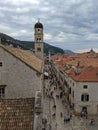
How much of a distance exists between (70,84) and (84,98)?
700cm

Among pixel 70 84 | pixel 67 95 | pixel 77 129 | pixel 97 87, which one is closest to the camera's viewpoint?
pixel 77 129

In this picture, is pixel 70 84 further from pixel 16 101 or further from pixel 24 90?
pixel 16 101

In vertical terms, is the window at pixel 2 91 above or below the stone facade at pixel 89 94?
above

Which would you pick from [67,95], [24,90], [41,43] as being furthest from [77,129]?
[41,43]

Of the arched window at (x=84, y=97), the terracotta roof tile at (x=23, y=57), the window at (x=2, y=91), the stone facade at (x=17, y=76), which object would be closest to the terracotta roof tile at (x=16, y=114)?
the stone facade at (x=17, y=76)

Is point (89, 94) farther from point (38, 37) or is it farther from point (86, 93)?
point (38, 37)

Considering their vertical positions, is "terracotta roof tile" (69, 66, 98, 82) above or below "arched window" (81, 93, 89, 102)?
above

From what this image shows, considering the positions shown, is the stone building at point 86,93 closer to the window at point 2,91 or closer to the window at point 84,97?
the window at point 84,97

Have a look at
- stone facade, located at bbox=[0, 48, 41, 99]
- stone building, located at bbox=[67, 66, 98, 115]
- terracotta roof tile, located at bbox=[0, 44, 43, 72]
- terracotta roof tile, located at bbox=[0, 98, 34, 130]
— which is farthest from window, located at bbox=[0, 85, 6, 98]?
stone building, located at bbox=[67, 66, 98, 115]

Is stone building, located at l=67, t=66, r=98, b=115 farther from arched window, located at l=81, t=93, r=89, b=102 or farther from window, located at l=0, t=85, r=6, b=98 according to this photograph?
window, located at l=0, t=85, r=6, b=98

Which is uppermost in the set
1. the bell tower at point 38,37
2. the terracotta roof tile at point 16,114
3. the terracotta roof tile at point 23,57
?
the bell tower at point 38,37

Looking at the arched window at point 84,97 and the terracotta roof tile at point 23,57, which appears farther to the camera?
the arched window at point 84,97

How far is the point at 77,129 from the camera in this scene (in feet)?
137

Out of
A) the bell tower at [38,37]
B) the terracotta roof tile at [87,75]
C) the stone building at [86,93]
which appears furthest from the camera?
the bell tower at [38,37]
